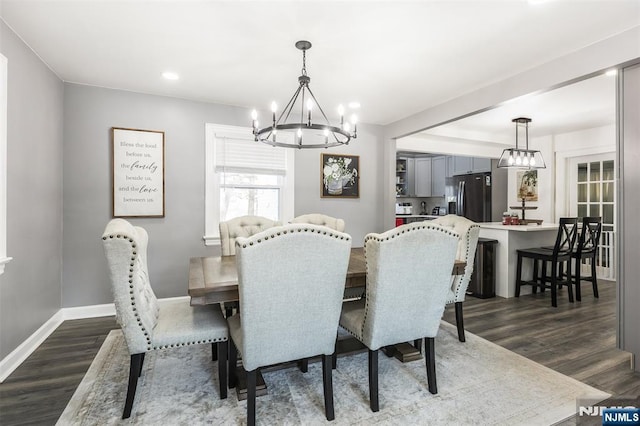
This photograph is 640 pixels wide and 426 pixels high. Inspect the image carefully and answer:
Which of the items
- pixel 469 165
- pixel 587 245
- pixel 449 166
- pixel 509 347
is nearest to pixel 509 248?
pixel 587 245

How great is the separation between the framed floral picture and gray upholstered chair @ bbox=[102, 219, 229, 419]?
110 inches

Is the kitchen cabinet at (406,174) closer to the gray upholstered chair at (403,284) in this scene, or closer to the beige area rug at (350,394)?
the beige area rug at (350,394)

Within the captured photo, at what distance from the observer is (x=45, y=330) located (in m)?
2.87

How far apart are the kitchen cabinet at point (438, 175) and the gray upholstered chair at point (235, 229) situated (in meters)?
5.20

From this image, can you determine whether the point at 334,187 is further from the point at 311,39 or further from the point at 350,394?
the point at 350,394

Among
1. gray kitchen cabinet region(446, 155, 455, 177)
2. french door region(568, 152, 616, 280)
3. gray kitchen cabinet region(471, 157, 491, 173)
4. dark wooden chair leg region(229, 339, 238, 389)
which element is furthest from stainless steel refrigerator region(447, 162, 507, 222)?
dark wooden chair leg region(229, 339, 238, 389)

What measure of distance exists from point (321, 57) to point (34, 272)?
294 centimetres

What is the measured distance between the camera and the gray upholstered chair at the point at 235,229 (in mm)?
3055

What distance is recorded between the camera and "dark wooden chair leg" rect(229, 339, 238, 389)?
2002 millimetres

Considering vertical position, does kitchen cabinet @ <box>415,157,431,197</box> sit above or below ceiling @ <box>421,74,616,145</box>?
below

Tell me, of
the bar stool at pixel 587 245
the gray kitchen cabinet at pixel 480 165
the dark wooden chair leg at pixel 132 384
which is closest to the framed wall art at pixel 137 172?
the dark wooden chair leg at pixel 132 384

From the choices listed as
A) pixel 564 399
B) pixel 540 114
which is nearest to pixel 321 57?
pixel 564 399

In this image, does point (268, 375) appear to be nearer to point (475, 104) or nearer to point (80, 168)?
point (80, 168)

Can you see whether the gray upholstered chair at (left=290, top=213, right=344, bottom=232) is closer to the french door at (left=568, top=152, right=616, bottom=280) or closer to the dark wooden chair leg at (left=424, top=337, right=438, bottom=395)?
the dark wooden chair leg at (left=424, top=337, right=438, bottom=395)
